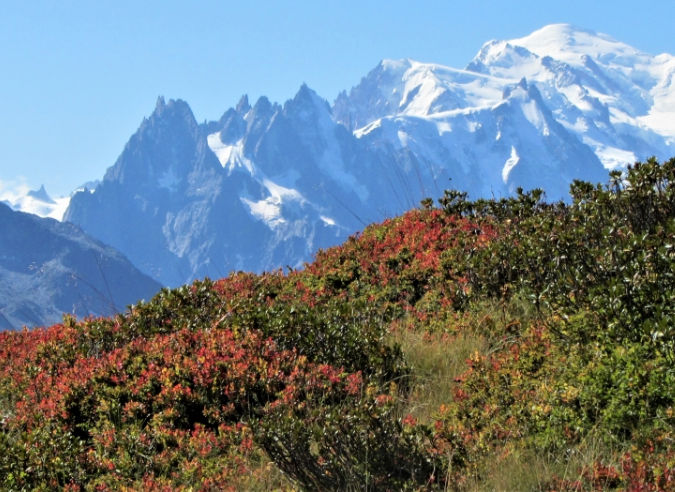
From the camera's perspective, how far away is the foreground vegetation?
14.5 feet

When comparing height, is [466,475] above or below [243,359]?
below

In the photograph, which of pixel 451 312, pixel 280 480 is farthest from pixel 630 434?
pixel 451 312

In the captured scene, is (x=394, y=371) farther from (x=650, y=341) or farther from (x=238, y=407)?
(x=650, y=341)

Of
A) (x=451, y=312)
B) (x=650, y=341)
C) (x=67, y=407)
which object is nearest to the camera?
(x=650, y=341)

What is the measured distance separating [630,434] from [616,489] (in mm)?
655

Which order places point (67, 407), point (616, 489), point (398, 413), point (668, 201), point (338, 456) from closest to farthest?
point (616, 489), point (338, 456), point (398, 413), point (67, 407), point (668, 201)

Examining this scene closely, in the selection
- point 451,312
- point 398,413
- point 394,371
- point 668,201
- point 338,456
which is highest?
point 668,201

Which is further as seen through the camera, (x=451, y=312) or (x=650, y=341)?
(x=451, y=312)

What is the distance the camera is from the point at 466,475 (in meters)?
4.45

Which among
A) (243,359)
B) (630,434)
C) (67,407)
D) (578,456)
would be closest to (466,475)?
(578,456)

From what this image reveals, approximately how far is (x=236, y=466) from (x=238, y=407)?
0.99 meters

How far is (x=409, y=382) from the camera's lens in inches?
252

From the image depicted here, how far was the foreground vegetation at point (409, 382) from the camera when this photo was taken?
Answer: 174 inches

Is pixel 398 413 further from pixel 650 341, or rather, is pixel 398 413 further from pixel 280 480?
pixel 650 341
